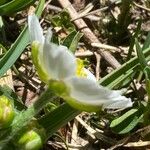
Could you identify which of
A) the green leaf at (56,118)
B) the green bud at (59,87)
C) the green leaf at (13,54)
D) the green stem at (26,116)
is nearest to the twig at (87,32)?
the green leaf at (13,54)

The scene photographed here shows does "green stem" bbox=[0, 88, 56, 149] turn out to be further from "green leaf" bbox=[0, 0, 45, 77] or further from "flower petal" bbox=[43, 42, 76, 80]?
"green leaf" bbox=[0, 0, 45, 77]

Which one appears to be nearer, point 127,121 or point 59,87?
point 59,87

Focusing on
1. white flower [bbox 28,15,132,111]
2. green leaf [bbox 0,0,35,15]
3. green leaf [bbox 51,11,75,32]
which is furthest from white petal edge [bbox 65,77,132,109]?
green leaf [bbox 51,11,75,32]

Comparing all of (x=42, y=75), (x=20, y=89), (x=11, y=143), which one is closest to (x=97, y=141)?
(x=20, y=89)

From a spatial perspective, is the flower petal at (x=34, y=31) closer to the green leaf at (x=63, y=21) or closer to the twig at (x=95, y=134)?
the twig at (x=95, y=134)

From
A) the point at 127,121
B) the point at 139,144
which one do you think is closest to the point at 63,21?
the point at 127,121

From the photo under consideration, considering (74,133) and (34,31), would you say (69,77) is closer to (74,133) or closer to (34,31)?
(34,31)
